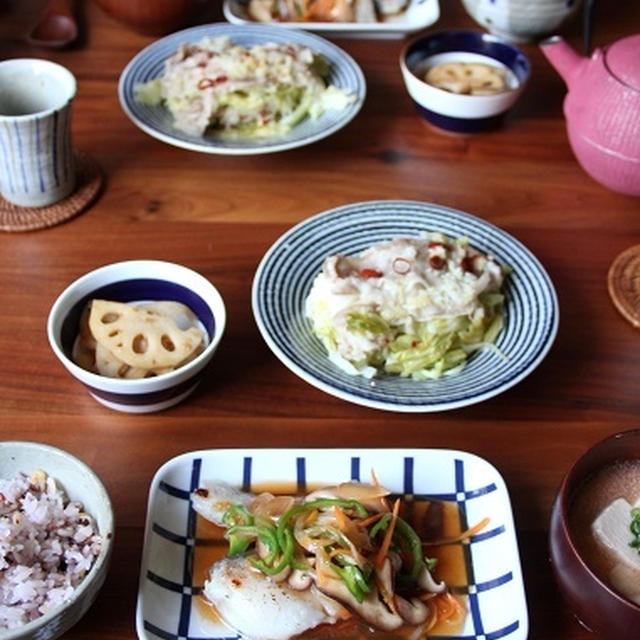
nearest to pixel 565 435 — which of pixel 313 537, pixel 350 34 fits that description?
pixel 313 537

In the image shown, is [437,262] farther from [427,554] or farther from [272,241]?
[427,554]

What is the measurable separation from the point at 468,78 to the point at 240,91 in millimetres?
485

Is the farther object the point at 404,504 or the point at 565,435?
the point at 565,435

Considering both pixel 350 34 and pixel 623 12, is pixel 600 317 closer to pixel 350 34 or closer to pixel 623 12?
pixel 350 34

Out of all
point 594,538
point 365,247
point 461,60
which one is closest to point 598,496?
point 594,538

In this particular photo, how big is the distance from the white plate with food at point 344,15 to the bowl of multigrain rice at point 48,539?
1.32 m

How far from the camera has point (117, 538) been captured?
45.3 inches

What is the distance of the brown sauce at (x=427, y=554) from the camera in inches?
39.8

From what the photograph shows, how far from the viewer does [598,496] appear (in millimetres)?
1068

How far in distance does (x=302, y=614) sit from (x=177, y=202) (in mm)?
918

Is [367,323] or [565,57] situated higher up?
[565,57]

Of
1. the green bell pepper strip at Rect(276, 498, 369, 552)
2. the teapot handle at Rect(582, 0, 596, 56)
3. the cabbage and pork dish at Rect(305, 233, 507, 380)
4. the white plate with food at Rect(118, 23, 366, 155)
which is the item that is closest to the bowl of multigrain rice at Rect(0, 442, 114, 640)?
the green bell pepper strip at Rect(276, 498, 369, 552)

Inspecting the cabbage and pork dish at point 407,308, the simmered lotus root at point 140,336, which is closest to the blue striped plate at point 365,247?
the cabbage and pork dish at point 407,308

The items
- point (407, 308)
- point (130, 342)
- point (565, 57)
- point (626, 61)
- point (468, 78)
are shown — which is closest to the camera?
point (130, 342)
